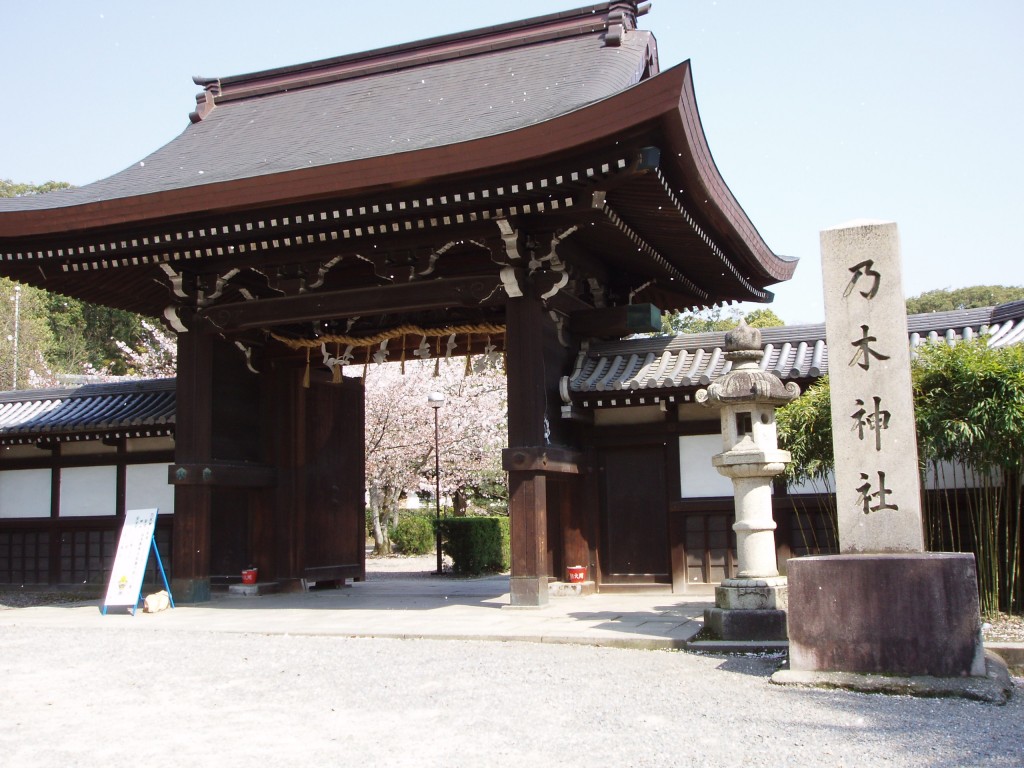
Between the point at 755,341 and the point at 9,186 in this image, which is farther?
the point at 9,186

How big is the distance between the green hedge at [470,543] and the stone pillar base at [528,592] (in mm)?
8562

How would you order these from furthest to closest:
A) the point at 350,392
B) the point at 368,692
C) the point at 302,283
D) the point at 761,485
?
the point at 350,392 → the point at 302,283 → the point at 761,485 → the point at 368,692

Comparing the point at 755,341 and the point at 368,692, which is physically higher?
the point at 755,341

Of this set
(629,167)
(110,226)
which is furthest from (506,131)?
(110,226)

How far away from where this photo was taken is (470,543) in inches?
712

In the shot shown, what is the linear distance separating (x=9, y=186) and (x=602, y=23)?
37.7 m

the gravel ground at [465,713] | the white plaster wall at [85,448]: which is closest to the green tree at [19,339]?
the white plaster wall at [85,448]

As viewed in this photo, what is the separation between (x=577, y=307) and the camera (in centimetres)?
1127

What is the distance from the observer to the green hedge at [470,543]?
18.1 m

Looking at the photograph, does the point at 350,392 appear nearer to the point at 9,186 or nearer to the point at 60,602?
the point at 60,602

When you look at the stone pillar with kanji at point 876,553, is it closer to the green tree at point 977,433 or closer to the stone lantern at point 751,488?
the stone lantern at point 751,488

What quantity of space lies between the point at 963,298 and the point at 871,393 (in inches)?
2001

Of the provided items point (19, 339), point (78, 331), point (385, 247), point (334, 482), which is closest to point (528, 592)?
point (385, 247)

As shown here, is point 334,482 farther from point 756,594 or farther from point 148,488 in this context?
point 756,594
